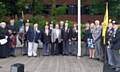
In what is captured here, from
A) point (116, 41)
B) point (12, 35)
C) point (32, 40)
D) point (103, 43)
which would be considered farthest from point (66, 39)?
point (116, 41)

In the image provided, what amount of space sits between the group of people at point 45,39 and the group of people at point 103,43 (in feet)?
3.67

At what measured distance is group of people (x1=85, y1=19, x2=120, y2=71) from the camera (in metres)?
17.8

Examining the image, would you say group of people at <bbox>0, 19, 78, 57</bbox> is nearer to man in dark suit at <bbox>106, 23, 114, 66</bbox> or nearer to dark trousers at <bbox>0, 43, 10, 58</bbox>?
dark trousers at <bbox>0, 43, 10, 58</bbox>

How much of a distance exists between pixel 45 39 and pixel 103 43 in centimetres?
402

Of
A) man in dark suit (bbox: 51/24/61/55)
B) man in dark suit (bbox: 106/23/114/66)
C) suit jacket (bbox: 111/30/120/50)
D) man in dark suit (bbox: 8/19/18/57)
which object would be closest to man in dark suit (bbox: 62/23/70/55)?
man in dark suit (bbox: 51/24/61/55)

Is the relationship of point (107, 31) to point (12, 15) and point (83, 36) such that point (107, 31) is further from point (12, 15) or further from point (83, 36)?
point (12, 15)

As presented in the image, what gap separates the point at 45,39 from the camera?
24.5 metres

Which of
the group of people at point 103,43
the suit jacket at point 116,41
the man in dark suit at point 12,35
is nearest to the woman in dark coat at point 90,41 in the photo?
the group of people at point 103,43

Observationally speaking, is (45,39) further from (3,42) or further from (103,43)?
(103,43)

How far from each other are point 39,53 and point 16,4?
15554 millimetres

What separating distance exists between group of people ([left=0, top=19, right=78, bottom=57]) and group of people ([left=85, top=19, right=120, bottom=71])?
1.12 metres

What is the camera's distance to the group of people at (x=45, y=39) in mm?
24109

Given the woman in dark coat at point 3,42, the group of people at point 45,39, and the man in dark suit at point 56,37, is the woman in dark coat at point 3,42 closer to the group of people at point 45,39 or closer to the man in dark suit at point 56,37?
the group of people at point 45,39

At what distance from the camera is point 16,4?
39812mm
